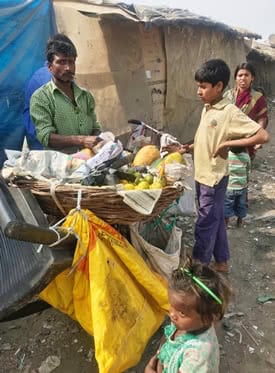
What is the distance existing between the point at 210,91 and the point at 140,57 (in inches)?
132

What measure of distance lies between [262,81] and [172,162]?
11.4 metres

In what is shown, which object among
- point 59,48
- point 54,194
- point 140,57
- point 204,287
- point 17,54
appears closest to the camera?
point 204,287

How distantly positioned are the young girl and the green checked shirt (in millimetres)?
1402

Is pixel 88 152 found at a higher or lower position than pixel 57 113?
lower

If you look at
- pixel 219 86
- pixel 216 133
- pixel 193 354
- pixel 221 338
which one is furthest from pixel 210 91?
pixel 193 354

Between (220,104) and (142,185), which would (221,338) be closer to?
(142,185)

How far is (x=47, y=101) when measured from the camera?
2.57m

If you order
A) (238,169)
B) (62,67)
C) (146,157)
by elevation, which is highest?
(62,67)

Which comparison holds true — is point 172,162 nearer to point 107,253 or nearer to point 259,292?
point 107,253

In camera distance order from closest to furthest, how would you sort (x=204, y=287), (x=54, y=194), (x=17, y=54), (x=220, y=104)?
(x=204, y=287) < (x=54, y=194) < (x=220, y=104) < (x=17, y=54)

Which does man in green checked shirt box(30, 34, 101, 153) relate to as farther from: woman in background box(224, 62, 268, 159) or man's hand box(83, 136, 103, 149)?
woman in background box(224, 62, 268, 159)

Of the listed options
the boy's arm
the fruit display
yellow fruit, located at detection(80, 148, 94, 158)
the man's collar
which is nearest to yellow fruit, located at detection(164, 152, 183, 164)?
the fruit display

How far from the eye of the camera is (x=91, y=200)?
187 cm

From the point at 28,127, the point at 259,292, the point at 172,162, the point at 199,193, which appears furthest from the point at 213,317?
the point at 28,127
